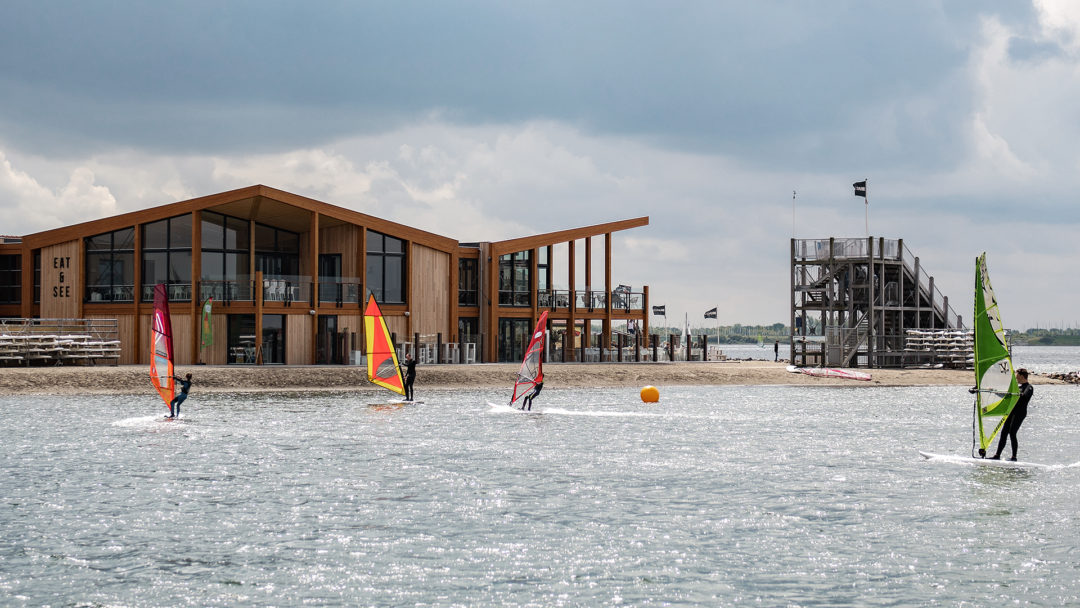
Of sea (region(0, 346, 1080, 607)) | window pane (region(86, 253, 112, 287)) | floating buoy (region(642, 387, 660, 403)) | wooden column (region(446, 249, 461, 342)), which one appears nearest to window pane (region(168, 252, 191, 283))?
window pane (region(86, 253, 112, 287))

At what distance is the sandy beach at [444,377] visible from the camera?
3578 centimetres

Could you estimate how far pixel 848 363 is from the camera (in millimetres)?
51781

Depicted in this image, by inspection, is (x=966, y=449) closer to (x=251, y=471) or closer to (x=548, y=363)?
(x=251, y=471)

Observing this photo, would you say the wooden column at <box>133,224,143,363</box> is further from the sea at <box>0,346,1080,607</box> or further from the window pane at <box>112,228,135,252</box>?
the sea at <box>0,346,1080,607</box>

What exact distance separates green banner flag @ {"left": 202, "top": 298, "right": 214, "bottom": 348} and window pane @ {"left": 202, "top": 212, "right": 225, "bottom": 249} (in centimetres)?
259

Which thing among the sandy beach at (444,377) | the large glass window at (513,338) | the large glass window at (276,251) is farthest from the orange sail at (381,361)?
the large glass window at (513,338)

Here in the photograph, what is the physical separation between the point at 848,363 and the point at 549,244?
1594 cm

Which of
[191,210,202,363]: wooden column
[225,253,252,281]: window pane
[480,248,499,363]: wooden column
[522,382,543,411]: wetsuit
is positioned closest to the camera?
[522,382,543,411]: wetsuit

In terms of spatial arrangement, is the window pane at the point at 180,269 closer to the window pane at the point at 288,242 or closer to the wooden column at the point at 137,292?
the wooden column at the point at 137,292

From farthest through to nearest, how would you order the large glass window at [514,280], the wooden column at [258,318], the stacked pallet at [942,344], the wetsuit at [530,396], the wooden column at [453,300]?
1. the stacked pallet at [942,344]
2. the large glass window at [514,280]
3. the wooden column at [453,300]
4. the wooden column at [258,318]
5. the wetsuit at [530,396]

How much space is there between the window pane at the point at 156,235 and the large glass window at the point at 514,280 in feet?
47.0

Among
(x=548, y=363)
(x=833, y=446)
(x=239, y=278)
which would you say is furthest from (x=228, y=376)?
(x=833, y=446)

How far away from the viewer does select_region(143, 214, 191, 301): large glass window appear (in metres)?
42.6

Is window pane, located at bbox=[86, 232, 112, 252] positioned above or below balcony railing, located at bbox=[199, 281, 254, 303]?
above
